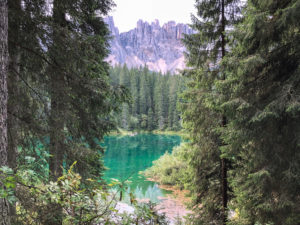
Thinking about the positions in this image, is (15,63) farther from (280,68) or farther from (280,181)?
(280,181)

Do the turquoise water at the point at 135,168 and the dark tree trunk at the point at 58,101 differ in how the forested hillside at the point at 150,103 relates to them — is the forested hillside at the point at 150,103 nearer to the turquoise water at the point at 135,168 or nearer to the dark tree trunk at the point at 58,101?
the turquoise water at the point at 135,168

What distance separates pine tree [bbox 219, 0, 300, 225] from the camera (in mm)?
3178

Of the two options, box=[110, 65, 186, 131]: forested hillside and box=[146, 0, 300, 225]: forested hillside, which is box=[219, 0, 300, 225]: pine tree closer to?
box=[146, 0, 300, 225]: forested hillside

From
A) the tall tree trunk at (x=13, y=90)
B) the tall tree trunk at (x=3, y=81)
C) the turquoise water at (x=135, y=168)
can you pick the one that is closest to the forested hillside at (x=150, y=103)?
the turquoise water at (x=135, y=168)

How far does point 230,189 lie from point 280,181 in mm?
2001

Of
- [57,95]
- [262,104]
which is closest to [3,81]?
[57,95]

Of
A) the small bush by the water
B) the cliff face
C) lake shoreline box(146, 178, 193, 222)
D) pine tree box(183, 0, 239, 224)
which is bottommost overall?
lake shoreline box(146, 178, 193, 222)

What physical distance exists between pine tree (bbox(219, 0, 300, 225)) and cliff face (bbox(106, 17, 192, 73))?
155 m

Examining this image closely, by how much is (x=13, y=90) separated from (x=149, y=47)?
16552 cm

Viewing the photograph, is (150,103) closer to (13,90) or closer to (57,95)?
(57,95)

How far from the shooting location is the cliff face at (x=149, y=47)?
15662cm

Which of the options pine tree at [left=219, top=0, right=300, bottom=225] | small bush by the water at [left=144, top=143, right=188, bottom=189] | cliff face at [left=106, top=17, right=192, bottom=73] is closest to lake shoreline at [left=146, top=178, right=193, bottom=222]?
small bush by the water at [left=144, top=143, right=188, bottom=189]

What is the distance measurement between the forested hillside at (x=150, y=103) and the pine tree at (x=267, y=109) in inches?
1470

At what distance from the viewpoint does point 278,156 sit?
11.1 ft
